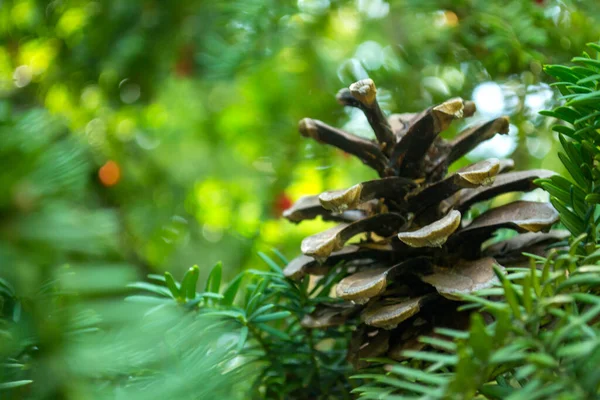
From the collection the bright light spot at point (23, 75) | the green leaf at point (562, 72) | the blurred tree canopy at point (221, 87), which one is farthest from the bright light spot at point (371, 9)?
the green leaf at point (562, 72)

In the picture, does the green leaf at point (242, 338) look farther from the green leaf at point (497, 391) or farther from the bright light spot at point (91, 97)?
the bright light spot at point (91, 97)

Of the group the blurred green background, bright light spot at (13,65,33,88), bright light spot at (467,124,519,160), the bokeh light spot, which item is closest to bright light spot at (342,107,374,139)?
the blurred green background

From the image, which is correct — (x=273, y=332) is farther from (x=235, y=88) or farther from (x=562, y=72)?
(x=235, y=88)

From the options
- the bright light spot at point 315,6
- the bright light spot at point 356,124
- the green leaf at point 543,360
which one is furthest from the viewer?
the bright light spot at point 315,6

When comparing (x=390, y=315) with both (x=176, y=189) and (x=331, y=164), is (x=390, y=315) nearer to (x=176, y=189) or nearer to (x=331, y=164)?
(x=331, y=164)

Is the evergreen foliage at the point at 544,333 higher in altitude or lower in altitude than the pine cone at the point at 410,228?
higher

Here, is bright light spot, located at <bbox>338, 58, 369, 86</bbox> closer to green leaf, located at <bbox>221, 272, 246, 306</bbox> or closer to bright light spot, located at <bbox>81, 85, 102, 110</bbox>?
Result: green leaf, located at <bbox>221, 272, 246, 306</bbox>
